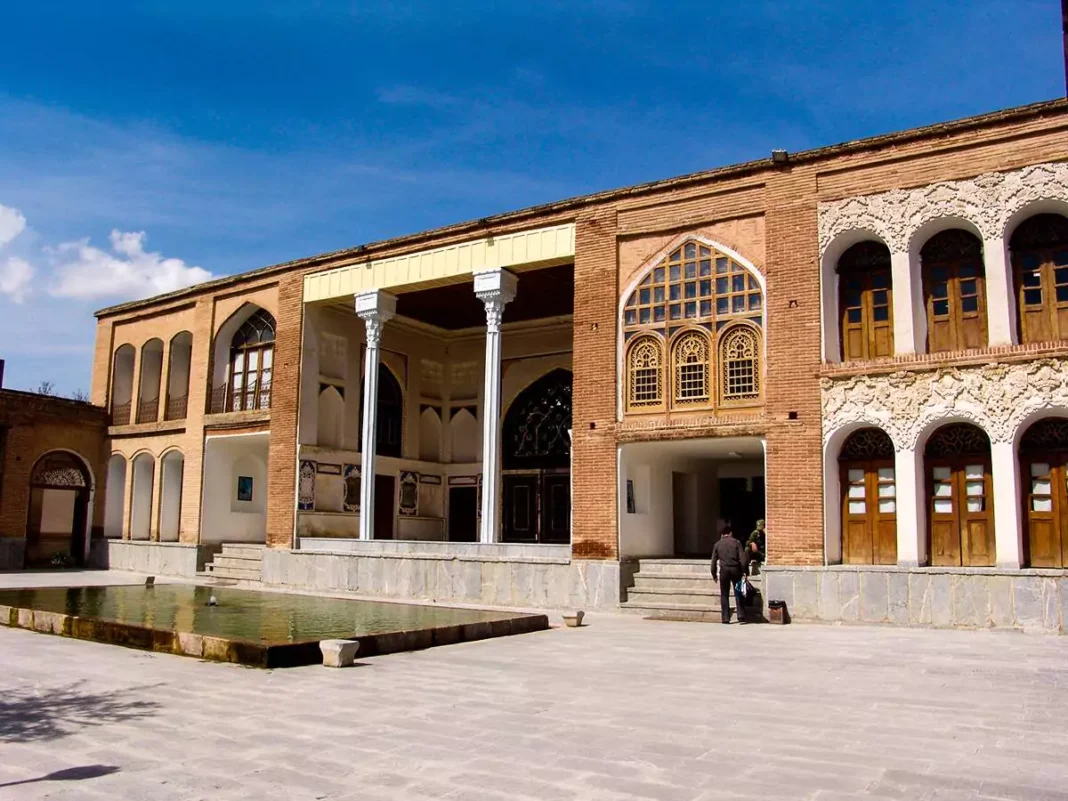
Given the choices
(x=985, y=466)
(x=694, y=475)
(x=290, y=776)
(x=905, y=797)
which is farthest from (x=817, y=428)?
(x=290, y=776)

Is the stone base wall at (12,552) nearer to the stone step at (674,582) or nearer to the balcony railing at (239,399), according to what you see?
the balcony railing at (239,399)

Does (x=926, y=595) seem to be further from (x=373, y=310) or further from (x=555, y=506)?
(x=373, y=310)

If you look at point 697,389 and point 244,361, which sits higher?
point 244,361

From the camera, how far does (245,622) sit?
40.5 ft

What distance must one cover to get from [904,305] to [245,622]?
34.1 feet

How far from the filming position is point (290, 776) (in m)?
5.14

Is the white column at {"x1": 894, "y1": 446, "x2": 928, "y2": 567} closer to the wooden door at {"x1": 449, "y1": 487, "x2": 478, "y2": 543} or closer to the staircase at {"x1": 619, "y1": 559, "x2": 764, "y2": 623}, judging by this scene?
the staircase at {"x1": 619, "y1": 559, "x2": 764, "y2": 623}

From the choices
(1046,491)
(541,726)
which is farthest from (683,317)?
(541,726)

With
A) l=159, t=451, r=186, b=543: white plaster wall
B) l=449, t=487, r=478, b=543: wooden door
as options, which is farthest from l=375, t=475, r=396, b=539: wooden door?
l=159, t=451, r=186, b=543: white plaster wall

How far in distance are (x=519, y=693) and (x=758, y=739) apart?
7.64 feet

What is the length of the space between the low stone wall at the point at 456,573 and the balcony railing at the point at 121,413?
8512 millimetres

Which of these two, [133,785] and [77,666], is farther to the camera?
[77,666]

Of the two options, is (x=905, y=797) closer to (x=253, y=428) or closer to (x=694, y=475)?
(x=694, y=475)

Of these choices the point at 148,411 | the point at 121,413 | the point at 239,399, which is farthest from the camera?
the point at 121,413
